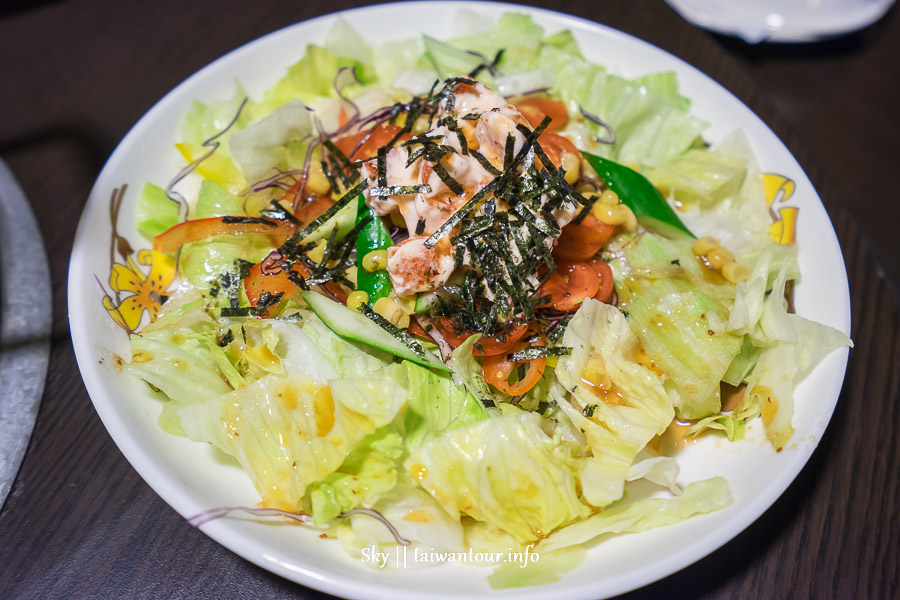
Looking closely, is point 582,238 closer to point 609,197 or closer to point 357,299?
point 609,197

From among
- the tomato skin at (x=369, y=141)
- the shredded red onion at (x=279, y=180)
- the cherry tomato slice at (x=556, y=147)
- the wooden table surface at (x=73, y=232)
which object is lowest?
the wooden table surface at (x=73, y=232)

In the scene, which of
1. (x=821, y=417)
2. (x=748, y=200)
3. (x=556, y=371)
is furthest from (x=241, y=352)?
(x=748, y=200)

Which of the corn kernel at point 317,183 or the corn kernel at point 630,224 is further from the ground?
the corn kernel at point 317,183

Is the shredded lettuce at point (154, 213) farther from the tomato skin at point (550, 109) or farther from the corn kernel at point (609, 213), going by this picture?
the corn kernel at point (609, 213)

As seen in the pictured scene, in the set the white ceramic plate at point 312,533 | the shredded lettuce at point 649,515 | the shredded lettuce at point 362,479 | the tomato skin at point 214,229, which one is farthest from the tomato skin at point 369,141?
the shredded lettuce at point 649,515

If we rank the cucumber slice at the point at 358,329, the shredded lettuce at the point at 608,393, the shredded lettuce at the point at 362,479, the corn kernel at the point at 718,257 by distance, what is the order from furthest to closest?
the corn kernel at the point at 718,257 < the cucumber slice at the point at 358,329 < the shredded lettuce at the point at 608,393 < the shredded lettuce at the point at 362,479
